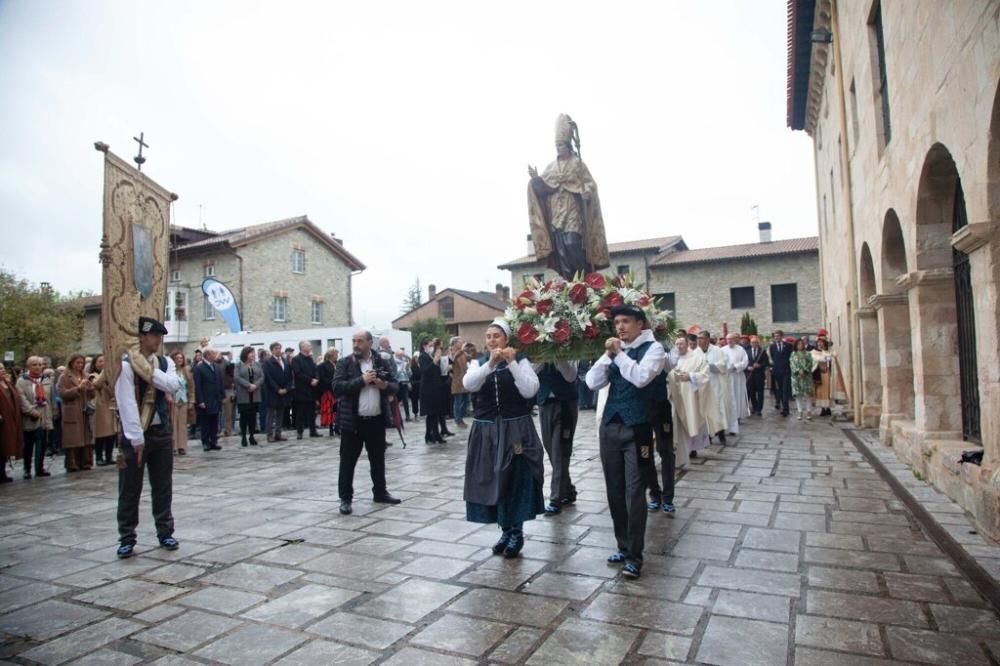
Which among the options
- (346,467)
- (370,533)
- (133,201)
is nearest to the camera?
(133,201)

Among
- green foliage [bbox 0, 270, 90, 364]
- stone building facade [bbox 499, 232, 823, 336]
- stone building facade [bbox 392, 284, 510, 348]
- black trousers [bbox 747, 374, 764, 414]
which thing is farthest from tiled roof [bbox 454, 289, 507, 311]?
black trousers [bbox 747, 374, 764, 414]

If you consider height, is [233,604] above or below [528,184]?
below

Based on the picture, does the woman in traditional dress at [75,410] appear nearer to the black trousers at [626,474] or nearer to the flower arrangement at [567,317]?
the flower arrangement at [567,317]

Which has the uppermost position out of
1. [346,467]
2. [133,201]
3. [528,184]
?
[528,184]

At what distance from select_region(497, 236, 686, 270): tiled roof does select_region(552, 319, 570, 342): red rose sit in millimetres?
33470

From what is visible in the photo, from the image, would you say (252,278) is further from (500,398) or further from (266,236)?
(500,398)

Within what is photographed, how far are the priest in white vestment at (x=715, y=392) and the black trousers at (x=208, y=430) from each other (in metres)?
8.95

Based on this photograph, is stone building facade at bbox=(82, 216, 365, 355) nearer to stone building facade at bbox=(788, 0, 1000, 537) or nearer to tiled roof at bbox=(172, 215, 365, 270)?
tiled roof at bbox=(172, 215, 365, 270)

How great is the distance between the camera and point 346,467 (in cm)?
680

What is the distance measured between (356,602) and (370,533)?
172cm

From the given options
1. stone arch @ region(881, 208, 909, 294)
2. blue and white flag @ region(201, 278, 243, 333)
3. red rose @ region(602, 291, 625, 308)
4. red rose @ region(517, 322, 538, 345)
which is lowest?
red rose @ region(517, 322, 538, 345)

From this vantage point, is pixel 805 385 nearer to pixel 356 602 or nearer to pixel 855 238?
pixel 855 238

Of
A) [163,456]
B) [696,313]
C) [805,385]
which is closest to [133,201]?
[163,456]

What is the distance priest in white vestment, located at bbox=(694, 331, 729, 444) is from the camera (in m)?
9.89
